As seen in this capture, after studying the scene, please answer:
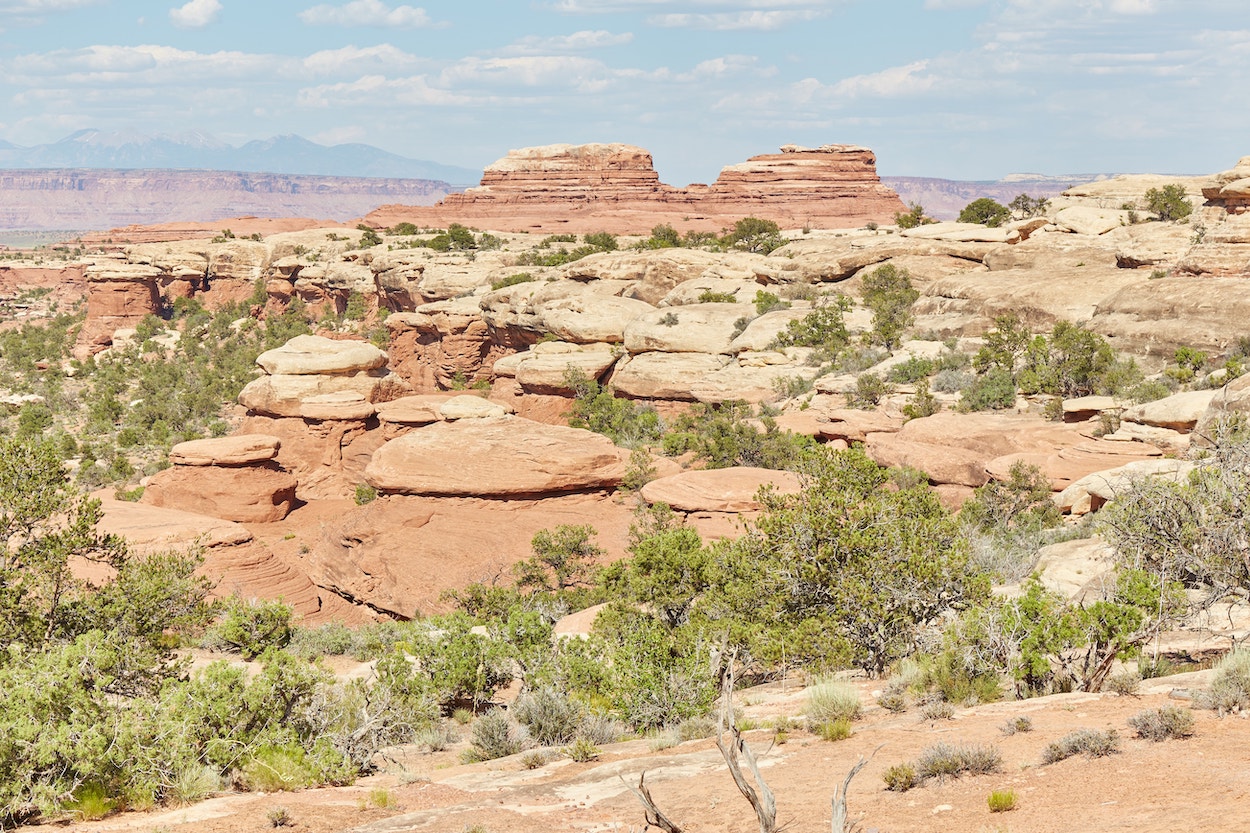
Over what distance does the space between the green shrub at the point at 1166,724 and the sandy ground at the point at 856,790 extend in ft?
0.29

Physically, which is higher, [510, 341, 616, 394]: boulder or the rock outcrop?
[510, 341, 616, 394]: boulder

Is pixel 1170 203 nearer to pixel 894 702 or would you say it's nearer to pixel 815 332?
pixel 815 332

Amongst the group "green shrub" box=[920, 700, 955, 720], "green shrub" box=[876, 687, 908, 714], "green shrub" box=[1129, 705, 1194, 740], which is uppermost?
"green shrub" box=[1129, 705, 1194, 740]

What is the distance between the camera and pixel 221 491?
2697 centimetres

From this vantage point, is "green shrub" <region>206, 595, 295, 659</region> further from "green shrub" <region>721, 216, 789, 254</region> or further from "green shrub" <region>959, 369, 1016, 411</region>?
"green shrub" <region>721, 216, 789, 254</region>

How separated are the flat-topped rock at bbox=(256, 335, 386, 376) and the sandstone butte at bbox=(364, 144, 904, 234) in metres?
51.1

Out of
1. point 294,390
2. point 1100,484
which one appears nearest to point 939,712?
point 1100,484

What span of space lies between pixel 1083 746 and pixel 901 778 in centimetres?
140

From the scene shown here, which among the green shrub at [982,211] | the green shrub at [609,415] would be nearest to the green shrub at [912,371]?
the green shrub at [609,415]

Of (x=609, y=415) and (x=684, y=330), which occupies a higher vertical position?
(x=684, y=330)

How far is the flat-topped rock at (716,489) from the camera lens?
20.1 meters

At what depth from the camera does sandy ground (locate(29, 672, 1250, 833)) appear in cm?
671

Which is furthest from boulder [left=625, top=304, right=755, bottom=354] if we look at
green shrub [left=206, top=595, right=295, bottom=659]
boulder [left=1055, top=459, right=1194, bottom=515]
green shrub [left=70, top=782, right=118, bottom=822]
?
green shrub [left=70, top=782, right=118, bottom=822]

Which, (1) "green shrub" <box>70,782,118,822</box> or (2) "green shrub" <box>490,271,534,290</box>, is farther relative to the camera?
(2) "green shrub" <box>490,271,534,290</box>
